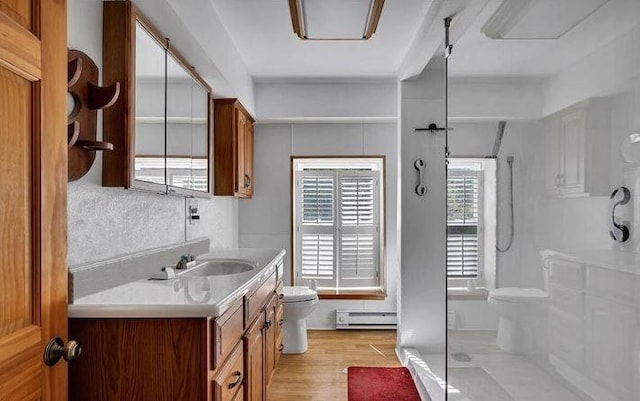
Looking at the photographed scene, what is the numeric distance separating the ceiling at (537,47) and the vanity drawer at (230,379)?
1.56 m

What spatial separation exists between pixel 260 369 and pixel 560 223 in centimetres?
156

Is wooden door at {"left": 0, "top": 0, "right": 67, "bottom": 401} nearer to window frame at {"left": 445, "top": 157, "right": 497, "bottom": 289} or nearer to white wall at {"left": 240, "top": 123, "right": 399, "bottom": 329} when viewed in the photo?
window frame at {"left": 445, "top": 157, "right": 497, "bottom": 289}

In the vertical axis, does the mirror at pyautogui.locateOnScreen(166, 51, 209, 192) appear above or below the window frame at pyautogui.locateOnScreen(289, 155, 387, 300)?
above

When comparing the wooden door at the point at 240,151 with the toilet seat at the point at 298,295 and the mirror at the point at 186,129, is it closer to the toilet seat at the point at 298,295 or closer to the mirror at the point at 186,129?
the mirror at the point at 186,129

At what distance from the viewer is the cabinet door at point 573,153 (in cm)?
136

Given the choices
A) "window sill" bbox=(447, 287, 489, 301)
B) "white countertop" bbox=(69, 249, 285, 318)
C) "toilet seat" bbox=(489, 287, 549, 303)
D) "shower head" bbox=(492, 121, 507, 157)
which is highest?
"shower head" bbox=(492, 121, 507, 157)

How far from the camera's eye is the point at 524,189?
1.75 metres

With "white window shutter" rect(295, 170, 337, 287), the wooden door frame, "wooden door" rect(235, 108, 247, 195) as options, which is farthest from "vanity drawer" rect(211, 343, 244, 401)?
"white window shutter" rect(295, 170, 337, 287)

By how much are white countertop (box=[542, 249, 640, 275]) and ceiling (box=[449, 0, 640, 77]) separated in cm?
60

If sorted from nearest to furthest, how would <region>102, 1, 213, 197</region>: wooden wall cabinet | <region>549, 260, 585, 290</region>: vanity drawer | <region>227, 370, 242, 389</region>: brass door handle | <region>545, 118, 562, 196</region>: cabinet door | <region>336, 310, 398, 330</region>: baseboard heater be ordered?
<region>549, 260, 585, 290</region>: vanity drawer, <region>545, 118, 562, 196</region>: cabinet door, <region>227, 370, 242, 389</region>: brass door handle, <region>102, 1, 213, 197</region>: wooden wall cabinet, <region>336, 310, 398, 330</region>: baseboard heater

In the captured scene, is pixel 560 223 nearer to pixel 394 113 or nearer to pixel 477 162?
pixel 477 162

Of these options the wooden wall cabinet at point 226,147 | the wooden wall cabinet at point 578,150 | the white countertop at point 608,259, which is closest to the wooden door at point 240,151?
the wooden wall cabinet at point 226,147

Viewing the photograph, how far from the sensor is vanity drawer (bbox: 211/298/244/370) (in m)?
1.41

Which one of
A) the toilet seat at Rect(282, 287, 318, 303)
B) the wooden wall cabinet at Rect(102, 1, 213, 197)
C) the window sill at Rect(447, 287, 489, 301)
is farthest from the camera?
the toilet seat at Rect(282, 287, 318, 303)
